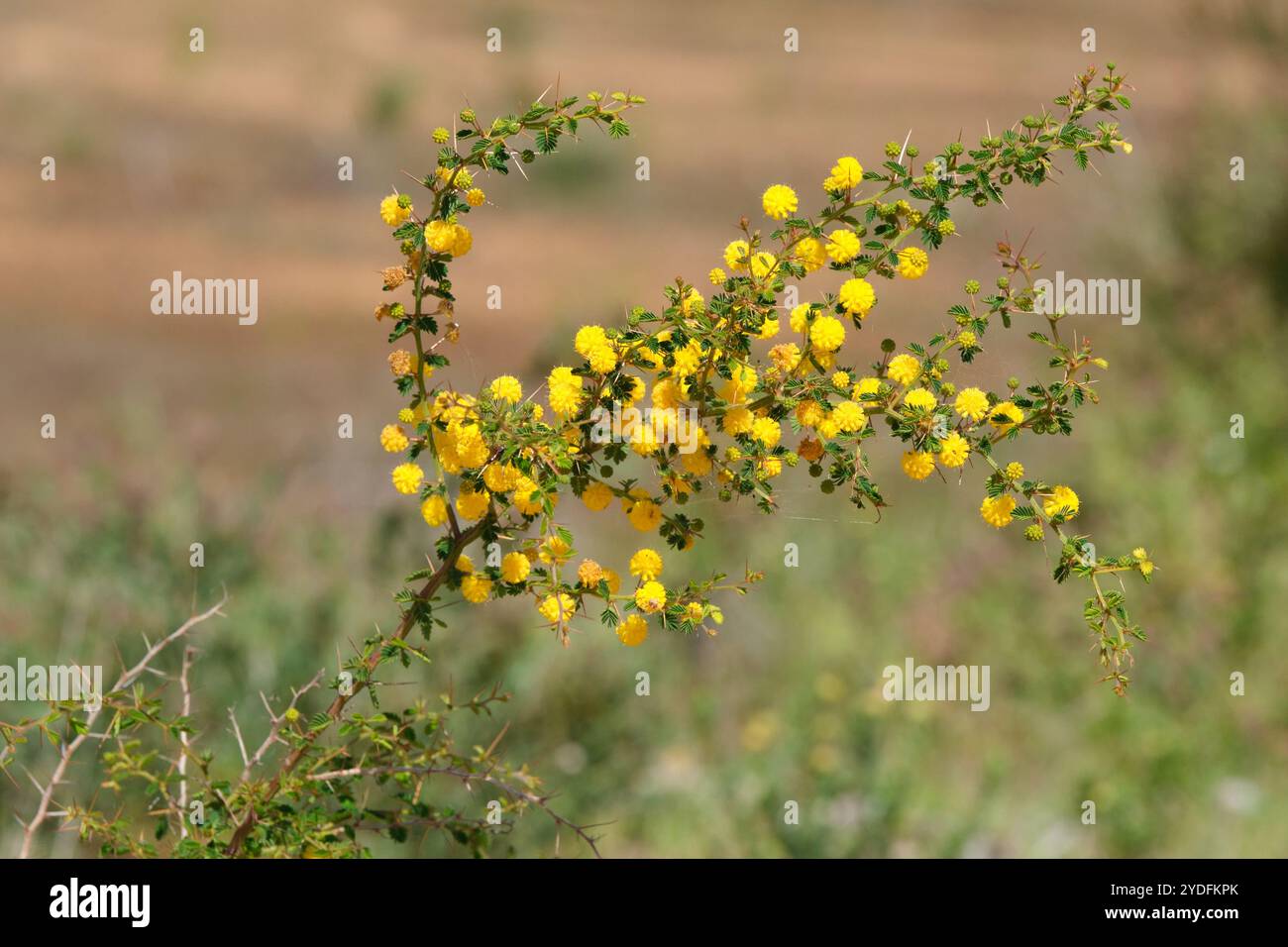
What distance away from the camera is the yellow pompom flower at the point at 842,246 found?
1694mm

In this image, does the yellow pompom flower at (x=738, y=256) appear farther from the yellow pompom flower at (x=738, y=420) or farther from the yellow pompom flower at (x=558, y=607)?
the yellow pompom flower at (x=558, y=607)

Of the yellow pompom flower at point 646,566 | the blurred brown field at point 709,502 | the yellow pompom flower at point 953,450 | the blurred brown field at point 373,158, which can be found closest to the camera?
the yellow pompom flower at point 953,450

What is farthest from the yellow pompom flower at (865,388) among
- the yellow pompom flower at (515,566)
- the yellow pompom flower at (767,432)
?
the yellow pompom flower at (515,566)

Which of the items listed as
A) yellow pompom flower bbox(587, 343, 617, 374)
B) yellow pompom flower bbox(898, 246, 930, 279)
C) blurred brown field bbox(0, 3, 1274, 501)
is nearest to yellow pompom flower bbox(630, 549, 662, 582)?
yellow pompom flower bbox(587, 343, 617, 374)

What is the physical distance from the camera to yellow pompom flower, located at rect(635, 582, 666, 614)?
1.62m

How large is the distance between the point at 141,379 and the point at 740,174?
24.1 feet

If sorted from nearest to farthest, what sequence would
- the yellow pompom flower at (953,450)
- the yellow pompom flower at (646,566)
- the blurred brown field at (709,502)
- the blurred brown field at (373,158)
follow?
the yellow pompom flower at (953,450) < the yellow pompom flower at (646,566) < the blurred brown field at (709,502) < the blurred brown field at (373,158)

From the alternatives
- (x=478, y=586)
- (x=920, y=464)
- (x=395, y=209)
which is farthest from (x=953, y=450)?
(x=395, y=209)

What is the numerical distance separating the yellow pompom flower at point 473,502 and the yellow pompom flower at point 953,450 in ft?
1.79

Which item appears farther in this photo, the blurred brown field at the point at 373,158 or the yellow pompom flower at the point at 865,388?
the blurred brown field at the point at 373,158

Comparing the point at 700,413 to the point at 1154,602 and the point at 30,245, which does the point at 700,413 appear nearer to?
the point at 1154,602

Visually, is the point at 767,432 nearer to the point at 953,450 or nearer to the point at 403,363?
the point at 953,450

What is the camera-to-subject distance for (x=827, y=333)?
5.40 ft

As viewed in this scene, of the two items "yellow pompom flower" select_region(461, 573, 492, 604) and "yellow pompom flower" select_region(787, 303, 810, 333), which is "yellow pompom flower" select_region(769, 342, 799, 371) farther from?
"yellow pompom flower" select_region(461, 573, 492, 604)
